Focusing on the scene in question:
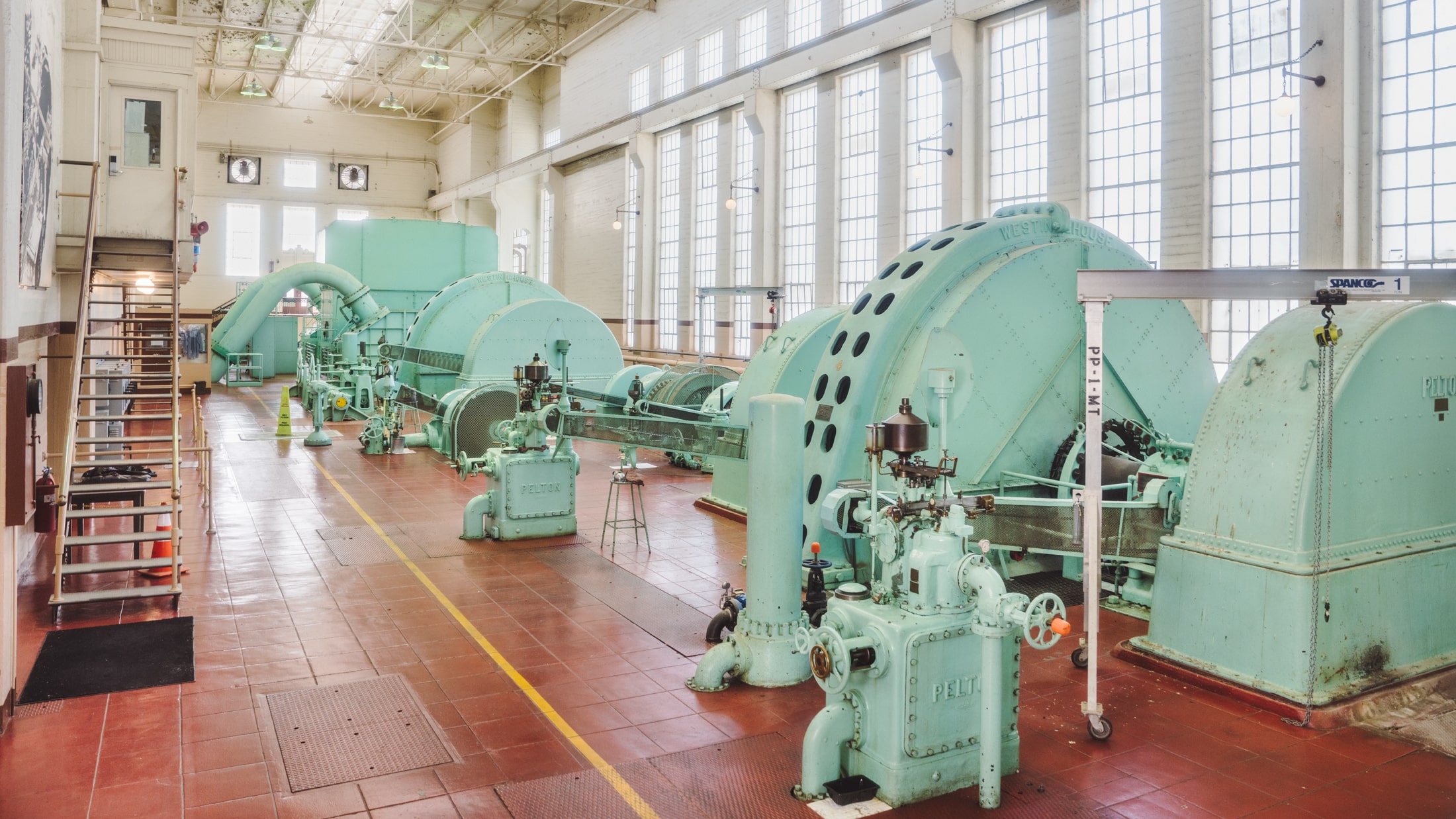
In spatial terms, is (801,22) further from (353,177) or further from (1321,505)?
(353,177)

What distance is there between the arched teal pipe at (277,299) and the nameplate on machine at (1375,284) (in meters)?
21.5

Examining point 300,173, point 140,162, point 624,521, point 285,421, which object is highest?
point 300,173

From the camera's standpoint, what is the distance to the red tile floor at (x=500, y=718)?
474 cm

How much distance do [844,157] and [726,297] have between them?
4.87 metres

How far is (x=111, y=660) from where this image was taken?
260 inches

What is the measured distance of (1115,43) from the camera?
48.0 ft

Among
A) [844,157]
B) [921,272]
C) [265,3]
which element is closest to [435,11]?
[265,3]

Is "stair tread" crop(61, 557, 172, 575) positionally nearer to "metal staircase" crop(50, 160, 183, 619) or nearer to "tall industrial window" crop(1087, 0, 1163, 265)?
"metal staircase" crop(50, 160, 183, 619)

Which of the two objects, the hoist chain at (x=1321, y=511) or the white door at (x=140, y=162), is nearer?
the hoist chain at (x=1321, y=511)

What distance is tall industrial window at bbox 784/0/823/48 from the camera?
20.7 metres

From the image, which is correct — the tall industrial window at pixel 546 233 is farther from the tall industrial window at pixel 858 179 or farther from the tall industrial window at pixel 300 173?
the tall industrial window at pixel 858 179

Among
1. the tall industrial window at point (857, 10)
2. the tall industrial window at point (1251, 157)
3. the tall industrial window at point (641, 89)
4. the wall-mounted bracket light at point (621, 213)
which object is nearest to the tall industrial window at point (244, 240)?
the wall-mounted bracket light at point (621, 213)

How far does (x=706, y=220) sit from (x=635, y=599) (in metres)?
17.9

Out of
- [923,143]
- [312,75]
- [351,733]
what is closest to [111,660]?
[351,733]
